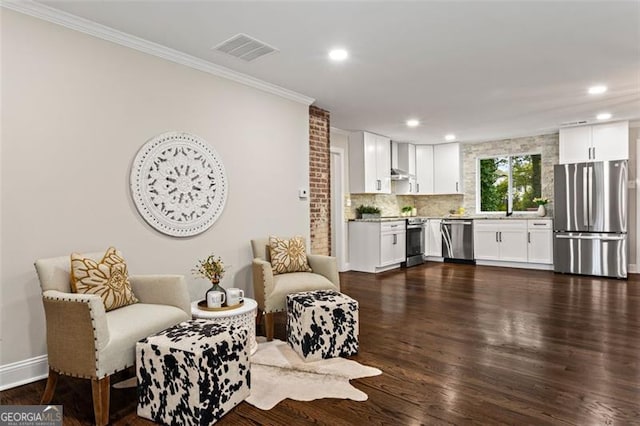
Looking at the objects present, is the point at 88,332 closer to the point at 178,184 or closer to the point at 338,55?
the point at 178,184

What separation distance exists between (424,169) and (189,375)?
6.98m

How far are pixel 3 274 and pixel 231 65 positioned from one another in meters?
2.39

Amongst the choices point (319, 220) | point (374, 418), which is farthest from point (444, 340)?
point (319, 220)

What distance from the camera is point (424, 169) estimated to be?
8039 mm

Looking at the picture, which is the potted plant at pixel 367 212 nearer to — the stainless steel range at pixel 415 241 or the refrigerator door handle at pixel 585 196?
the stainless steel range at pixel 415 241

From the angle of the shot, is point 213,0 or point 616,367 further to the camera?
point 616,367

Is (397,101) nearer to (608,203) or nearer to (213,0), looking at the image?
(213,0)

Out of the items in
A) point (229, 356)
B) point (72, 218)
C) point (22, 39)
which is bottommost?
point (229, 356)

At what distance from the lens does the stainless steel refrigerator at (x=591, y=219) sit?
568cm

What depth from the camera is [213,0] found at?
2.40 meters

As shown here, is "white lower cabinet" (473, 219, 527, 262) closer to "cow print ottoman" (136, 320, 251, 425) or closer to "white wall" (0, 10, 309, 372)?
"white wall" (0, 10, 309, 372)

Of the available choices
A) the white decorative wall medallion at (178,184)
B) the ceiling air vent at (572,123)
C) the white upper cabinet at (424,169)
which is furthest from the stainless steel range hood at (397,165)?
the white decorative wall medallion at (178,184)

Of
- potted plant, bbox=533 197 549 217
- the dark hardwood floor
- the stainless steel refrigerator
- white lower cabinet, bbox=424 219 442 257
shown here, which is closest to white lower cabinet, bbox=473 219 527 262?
potted plant, bbox=533 197 549 217

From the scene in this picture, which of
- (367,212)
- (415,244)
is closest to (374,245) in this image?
(367,212)
